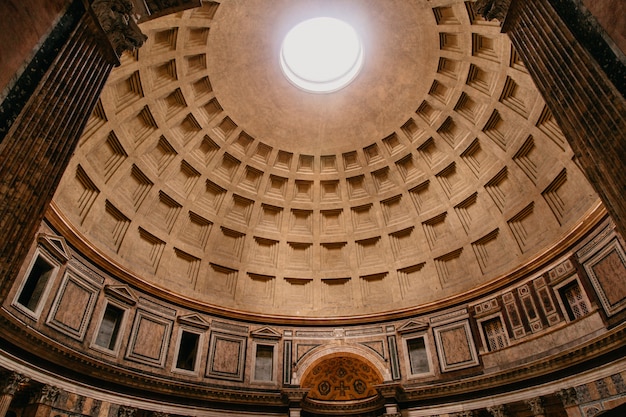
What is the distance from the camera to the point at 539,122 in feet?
51.3

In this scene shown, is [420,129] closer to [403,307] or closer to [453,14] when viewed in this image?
[453,14]

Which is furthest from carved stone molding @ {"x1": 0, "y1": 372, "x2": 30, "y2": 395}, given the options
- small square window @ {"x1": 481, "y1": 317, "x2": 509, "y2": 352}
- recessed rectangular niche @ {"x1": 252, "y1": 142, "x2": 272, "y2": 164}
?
small square window @ {"x1": 481, "y1": 317, "x2": 509, "y2": 352}

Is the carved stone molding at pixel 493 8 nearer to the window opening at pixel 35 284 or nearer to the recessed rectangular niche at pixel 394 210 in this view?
the recessed rectangular niche at pixel 394 210

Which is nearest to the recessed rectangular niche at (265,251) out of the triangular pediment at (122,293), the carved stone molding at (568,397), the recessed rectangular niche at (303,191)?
the recessed rectangular niche at (303,191)

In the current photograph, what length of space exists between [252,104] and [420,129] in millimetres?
8209

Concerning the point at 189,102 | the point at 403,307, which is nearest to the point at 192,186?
the point at 189,102

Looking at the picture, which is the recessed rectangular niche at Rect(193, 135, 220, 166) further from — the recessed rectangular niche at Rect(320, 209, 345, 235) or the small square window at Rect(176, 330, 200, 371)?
the small square window at Rect(176, 330, 200, 371)

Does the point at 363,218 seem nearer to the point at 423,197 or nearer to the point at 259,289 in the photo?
the point at 423,197

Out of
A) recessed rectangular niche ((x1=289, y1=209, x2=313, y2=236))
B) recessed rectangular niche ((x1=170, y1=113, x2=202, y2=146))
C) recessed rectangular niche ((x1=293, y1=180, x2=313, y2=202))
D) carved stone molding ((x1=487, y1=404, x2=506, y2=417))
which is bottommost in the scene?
carved stone molding ((x1=487, y1=404, x2=506, y2=417))

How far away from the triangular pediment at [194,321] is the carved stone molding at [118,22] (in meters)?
12.2

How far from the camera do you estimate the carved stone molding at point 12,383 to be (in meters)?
10.7

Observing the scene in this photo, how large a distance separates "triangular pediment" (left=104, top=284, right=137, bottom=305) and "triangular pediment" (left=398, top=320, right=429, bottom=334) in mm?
11409

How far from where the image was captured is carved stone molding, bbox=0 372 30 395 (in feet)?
34.9

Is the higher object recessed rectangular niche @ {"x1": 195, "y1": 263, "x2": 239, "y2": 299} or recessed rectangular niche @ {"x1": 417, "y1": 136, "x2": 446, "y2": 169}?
recessed rectangular niche @ {"x1": 417, "y1": 136, "x2": 446, "y2": 169}
